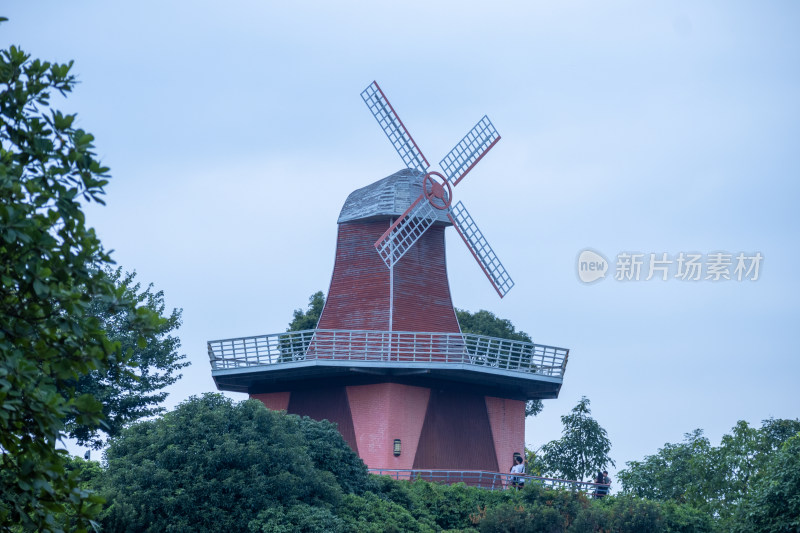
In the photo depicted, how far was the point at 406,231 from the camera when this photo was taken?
1246 inches

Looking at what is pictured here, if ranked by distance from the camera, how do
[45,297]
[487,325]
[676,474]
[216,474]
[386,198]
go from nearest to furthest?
[45,297] < [216,474] < [386,198] < [676,474] < [487,325]

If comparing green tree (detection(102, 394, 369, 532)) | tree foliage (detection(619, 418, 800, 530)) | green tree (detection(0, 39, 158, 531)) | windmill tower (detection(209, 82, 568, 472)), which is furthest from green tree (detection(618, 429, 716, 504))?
green tree (detection(0, 39, 158, 531))

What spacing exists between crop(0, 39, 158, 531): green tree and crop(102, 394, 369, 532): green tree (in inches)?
442

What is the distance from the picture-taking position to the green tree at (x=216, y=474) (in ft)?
66.4

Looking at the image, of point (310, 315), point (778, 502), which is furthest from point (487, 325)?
point (778, 502)

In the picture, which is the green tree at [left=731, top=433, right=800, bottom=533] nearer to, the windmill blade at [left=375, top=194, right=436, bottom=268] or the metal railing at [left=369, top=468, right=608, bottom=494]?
the metal railing at [left=369, top=468, right=608, bottom=494]

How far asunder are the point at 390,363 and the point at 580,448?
38.2ft

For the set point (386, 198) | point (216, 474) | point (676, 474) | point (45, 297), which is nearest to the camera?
point (45, 297)

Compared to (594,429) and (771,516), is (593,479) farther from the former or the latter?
(771,516)

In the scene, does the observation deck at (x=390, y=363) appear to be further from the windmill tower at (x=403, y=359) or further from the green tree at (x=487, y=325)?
the green tree at (x=487, y=325)

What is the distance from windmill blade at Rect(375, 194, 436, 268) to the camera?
3102cm

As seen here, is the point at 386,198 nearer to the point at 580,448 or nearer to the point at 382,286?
the point at 382,286

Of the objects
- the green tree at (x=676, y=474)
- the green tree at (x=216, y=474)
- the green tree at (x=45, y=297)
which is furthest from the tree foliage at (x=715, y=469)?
the green tree at (x=45, y=297)

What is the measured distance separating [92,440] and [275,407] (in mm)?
5369
